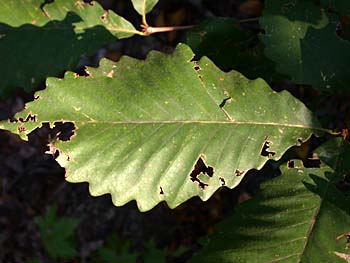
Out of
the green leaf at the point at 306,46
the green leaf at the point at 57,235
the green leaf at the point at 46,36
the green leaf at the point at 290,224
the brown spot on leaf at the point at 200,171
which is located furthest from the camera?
the green leaf at the point at 57,235

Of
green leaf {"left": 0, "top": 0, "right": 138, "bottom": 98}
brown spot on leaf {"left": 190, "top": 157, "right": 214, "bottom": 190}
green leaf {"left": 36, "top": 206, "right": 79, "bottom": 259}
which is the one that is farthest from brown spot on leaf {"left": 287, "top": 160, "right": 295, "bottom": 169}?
green leaf {"left": 36, "top": 206, "right": 79, "bottom": 259}

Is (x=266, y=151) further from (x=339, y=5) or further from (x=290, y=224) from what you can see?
(x=339, y=5)

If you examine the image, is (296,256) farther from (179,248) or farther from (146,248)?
(146,248)

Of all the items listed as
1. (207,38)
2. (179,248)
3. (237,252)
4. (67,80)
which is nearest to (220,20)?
(207,38)

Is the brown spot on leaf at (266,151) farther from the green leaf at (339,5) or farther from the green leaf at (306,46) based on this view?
the green leaf at (339,5)

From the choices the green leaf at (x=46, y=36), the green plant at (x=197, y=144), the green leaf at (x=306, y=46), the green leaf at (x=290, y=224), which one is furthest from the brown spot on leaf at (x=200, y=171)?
the green leaf at (x=46, y=36)

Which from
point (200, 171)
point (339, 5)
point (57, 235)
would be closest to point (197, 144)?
point (200, 171)
